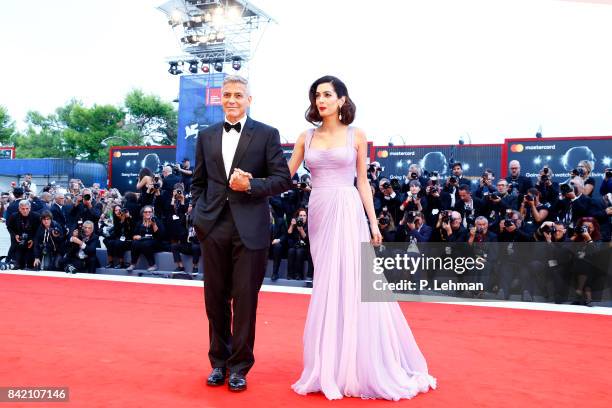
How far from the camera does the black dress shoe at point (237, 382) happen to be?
3.21 metres

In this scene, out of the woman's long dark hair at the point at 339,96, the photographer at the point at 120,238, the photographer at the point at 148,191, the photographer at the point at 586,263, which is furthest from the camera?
the photographer at the point at 148,191

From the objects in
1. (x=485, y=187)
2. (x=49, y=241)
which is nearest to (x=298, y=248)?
(x=485, y=187)

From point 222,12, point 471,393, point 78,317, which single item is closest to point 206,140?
point 471,393

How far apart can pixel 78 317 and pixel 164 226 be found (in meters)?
5.27

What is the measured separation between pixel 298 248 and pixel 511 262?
321 centimetres

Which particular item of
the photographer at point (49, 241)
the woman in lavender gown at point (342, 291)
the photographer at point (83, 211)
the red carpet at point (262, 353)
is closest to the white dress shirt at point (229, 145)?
the woman in lavender gown at point (342, 291)

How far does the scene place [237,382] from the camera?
3.22m

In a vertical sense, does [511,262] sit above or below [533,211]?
below

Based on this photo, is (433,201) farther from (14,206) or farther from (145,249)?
(14,206)

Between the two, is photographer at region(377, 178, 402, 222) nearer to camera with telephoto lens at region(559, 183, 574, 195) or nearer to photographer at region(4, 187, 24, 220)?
camera with telephoto lens at region(559, 183, 574, 195)

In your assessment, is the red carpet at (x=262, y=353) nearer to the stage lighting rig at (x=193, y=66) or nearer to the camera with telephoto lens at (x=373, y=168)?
the camera with telephoto lens at (x=373, y=168)

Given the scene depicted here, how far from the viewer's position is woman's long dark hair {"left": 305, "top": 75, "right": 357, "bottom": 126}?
3.47m

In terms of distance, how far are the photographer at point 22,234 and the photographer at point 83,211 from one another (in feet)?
2.12

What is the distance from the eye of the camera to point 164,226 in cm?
1077
